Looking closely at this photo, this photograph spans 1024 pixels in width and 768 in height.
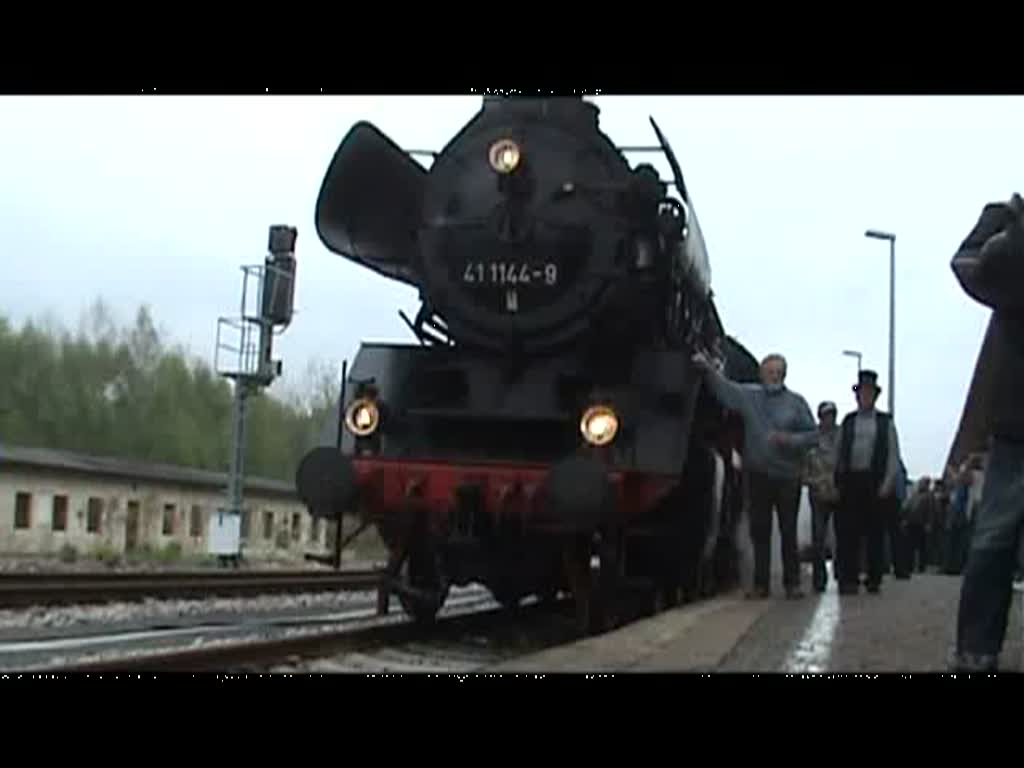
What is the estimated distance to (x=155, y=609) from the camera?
35.9 ft

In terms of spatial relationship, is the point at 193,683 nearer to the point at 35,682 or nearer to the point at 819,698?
the point at 35,682

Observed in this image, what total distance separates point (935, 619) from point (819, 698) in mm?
4526

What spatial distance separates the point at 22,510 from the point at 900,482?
1477cm

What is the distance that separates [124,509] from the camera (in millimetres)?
19969

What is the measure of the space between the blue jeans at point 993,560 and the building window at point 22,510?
59.7 ft

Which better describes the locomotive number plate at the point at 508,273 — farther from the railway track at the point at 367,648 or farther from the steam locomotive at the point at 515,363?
the railway track at the point at 367,648

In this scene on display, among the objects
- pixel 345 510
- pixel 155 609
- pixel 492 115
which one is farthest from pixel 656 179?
pixel 155 609

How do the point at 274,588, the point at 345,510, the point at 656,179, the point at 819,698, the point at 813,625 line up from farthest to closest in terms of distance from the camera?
the point at 274,588 < the point at 656,179 < the point at 345,510 < the point at 813,625 < the point at 819,698

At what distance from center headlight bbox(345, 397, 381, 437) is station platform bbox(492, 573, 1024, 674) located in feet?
6.54

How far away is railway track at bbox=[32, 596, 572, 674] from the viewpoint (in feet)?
21.0

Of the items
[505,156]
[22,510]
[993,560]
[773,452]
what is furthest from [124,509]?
[993,560]

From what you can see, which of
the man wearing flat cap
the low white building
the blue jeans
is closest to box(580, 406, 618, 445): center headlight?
the man wearing flat cap

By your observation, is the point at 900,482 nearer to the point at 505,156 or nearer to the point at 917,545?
the point at 505,156

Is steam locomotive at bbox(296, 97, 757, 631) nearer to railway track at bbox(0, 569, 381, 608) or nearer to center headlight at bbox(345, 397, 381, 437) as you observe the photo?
center headlight at bbox(345, 397, 381, 437)
